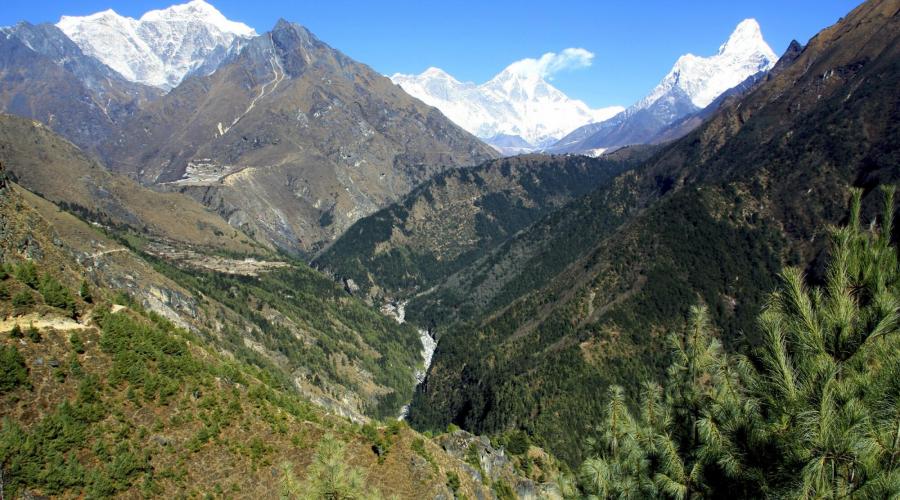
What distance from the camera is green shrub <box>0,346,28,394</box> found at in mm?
36469

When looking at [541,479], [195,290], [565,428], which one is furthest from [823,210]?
[195,290]

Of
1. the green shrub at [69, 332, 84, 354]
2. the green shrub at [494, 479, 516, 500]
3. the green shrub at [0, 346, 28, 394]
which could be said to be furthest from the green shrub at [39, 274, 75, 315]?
the green shrub at [494, 479, 516, 500]

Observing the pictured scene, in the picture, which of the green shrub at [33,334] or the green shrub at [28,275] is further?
the green shrub at [28,275]

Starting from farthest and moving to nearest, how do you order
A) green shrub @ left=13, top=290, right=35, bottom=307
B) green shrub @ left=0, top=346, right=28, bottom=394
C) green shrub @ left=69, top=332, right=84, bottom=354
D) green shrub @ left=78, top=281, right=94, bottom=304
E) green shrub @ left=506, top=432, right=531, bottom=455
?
green shrub @ left=506, top=432, right=531, bottom=455
green shrub @ left=78, top=281, right=94, bottom=304
green shrub @ left=69, top=332, right=84, bottom=354
green shrub @ left=13, top=290, right=35, bottom=307
green shrub @ left=0, top=346, right=28, bottom=394

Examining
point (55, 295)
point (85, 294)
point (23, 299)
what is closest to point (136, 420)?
point (55, 295)

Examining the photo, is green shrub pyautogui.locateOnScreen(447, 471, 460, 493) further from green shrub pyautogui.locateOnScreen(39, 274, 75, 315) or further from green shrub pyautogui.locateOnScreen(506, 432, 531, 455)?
green shrub pyautogui.locateOnScreen(506, 432, 531, 455)

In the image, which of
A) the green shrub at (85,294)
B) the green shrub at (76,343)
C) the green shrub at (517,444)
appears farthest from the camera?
the green shrub at (517,444)

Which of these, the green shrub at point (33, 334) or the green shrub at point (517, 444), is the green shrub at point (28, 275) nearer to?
the green shrub at point (33, 334)

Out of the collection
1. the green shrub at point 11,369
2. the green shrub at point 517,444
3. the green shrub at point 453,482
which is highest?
the green shrub at point 11,369

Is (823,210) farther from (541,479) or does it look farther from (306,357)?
(306,357)

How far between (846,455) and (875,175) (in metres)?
218

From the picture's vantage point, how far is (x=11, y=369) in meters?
37.0

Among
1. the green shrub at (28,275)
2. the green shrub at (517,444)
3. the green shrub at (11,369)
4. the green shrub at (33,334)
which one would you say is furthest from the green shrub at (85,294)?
the green shrub at (517,444)

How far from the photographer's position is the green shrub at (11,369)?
36469mm
